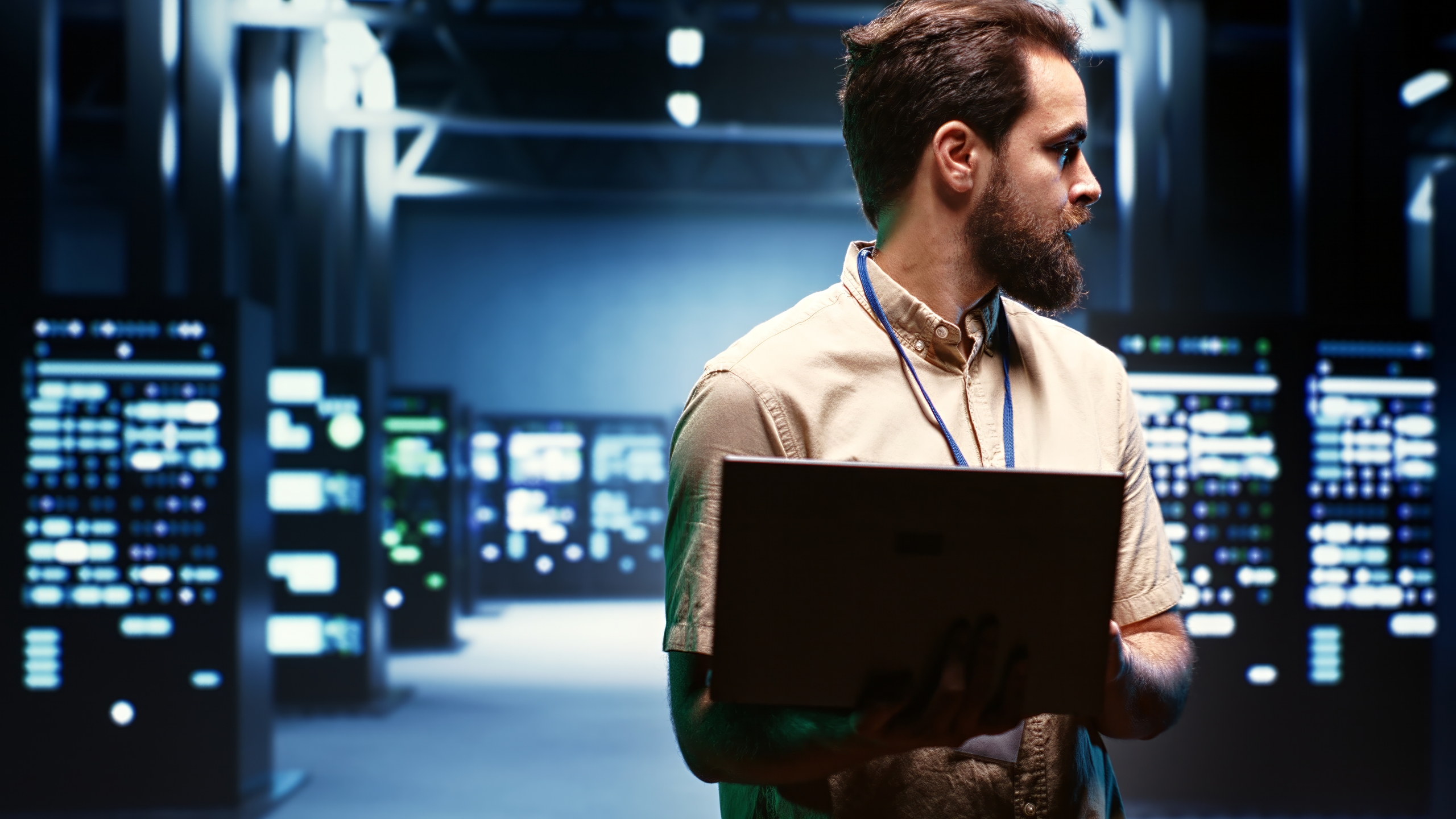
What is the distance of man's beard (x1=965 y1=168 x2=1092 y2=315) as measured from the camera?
1.27 m

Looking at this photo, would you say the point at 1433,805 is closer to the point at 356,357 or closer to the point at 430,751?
the point at 430,751

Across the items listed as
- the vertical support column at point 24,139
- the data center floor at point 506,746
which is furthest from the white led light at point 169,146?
the data center floor at point 506,746

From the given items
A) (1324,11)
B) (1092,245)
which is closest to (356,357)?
(1324,11)

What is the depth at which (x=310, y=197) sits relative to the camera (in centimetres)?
795

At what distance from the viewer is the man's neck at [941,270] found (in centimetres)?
131

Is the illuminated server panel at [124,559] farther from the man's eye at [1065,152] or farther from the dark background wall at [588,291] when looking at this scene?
the dark background wall at [588,291]

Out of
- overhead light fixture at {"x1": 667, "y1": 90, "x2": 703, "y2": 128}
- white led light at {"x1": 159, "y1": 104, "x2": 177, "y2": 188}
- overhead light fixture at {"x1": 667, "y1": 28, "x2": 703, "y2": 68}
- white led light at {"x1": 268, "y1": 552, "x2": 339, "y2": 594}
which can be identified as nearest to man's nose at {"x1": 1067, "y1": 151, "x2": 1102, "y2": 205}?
white led light at {"x1": 159, "y1": 104, "x2": 177, "y2": 188}

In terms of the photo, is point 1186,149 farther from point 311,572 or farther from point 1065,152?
point 311,572

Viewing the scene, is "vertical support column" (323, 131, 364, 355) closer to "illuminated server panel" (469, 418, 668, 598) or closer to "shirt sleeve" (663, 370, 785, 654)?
"illuminated server panel" (469, 418, 668, 598)

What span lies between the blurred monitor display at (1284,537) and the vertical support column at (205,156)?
419 centimetres

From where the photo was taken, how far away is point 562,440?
14.3 m

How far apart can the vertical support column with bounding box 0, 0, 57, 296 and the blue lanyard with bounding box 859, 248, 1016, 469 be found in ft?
16.1

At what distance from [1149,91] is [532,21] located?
509 centimetres

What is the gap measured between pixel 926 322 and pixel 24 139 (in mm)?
5194
